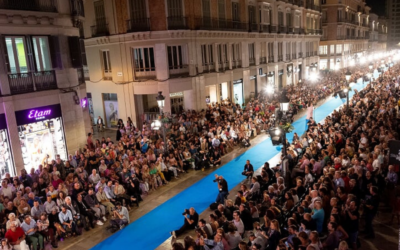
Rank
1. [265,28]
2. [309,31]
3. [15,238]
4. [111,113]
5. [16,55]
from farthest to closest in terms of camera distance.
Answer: [309,31]
[265,28]
[111,113]
[16,55]
[15,238]

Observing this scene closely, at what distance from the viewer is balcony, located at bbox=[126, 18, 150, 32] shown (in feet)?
86.9

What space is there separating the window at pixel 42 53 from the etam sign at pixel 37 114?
6.54 ft

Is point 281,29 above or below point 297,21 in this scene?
below

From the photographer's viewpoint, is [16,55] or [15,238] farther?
[16,55]

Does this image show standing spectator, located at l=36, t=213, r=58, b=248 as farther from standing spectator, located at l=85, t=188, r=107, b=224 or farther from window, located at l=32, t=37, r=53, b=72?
window, located at l=32, t=37, r=53, b=72

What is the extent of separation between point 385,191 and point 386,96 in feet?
57.7

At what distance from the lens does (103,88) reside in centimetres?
2947

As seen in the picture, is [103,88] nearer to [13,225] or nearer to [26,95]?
[26,95]

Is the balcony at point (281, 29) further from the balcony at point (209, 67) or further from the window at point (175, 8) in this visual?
the window at point (175, 8)

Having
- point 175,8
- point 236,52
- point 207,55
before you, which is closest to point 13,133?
point 175,8

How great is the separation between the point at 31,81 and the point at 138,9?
40.7 feet

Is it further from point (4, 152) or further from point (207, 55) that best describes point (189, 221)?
point (207, 55)

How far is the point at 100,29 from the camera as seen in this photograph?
2855 centimetres

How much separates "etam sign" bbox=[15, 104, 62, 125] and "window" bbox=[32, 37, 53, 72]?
199 centimetres
